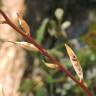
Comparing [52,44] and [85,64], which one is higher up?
[52,44]

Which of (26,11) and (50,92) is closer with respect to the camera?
(50,92)

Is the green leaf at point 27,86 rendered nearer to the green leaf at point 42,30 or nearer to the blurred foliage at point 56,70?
the blurred foliage at point 56,70

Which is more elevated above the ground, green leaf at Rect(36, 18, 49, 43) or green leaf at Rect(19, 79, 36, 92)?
green leaf at Rect(36, 18, 49, 43)

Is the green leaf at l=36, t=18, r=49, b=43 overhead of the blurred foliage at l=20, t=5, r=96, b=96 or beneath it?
overhead

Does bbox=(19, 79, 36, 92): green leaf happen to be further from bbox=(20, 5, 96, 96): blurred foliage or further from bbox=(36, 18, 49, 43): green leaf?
bbox=(36, 18, 49, 43): green leaf

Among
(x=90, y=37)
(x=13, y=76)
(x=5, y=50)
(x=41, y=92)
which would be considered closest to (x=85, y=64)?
(x=90, y=37)

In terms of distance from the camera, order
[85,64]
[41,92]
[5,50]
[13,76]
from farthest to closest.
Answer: [5,50] → [13,76] → [85,64] → [41,92]

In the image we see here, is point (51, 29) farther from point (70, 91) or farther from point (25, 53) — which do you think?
point (25, 53)

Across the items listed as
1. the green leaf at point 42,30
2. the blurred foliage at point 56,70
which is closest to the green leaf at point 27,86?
the blurred foliage at point 56,70

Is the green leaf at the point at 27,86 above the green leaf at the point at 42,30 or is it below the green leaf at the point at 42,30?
below

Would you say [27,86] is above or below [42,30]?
below

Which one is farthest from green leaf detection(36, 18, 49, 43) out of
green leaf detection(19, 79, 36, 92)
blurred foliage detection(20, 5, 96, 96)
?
green leaf detection(19, 79, 36, 92)
